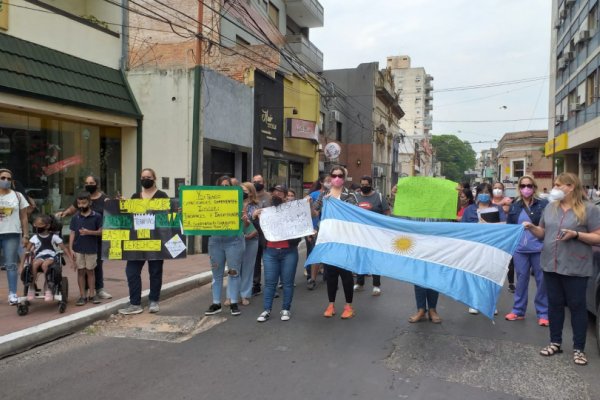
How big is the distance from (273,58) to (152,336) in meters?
14.1

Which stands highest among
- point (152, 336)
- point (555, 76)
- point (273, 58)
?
point (555, 76)

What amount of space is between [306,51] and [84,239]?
22846mm

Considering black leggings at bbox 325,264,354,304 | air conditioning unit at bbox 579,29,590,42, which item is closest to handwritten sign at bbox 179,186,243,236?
black leggings at bbox 325,264,354,304

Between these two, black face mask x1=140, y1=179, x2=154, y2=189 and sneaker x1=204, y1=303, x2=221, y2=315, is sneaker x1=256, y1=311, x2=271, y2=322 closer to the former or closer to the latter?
sneaker x1=204, y1=303, x2=221, y2=315

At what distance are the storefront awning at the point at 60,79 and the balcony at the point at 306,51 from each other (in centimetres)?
1514

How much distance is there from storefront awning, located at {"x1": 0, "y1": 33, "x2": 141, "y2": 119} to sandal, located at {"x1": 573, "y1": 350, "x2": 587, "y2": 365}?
9.75m

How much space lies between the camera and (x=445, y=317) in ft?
21.5

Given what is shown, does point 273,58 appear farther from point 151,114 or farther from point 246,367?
point 246,367

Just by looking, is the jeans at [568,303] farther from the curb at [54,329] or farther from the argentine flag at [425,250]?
the curb at [54,329]

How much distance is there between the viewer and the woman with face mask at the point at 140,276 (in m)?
6.75

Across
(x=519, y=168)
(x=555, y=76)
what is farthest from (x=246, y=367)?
(x=519, y=168)

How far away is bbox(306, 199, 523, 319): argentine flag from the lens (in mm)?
5535

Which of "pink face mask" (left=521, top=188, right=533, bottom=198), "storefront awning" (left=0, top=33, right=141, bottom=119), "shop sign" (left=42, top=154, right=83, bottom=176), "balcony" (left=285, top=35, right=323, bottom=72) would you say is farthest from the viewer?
"balcony" (left=285, top=35, right=323, bottom=72)

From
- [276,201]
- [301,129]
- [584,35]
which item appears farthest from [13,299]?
[584,35]
